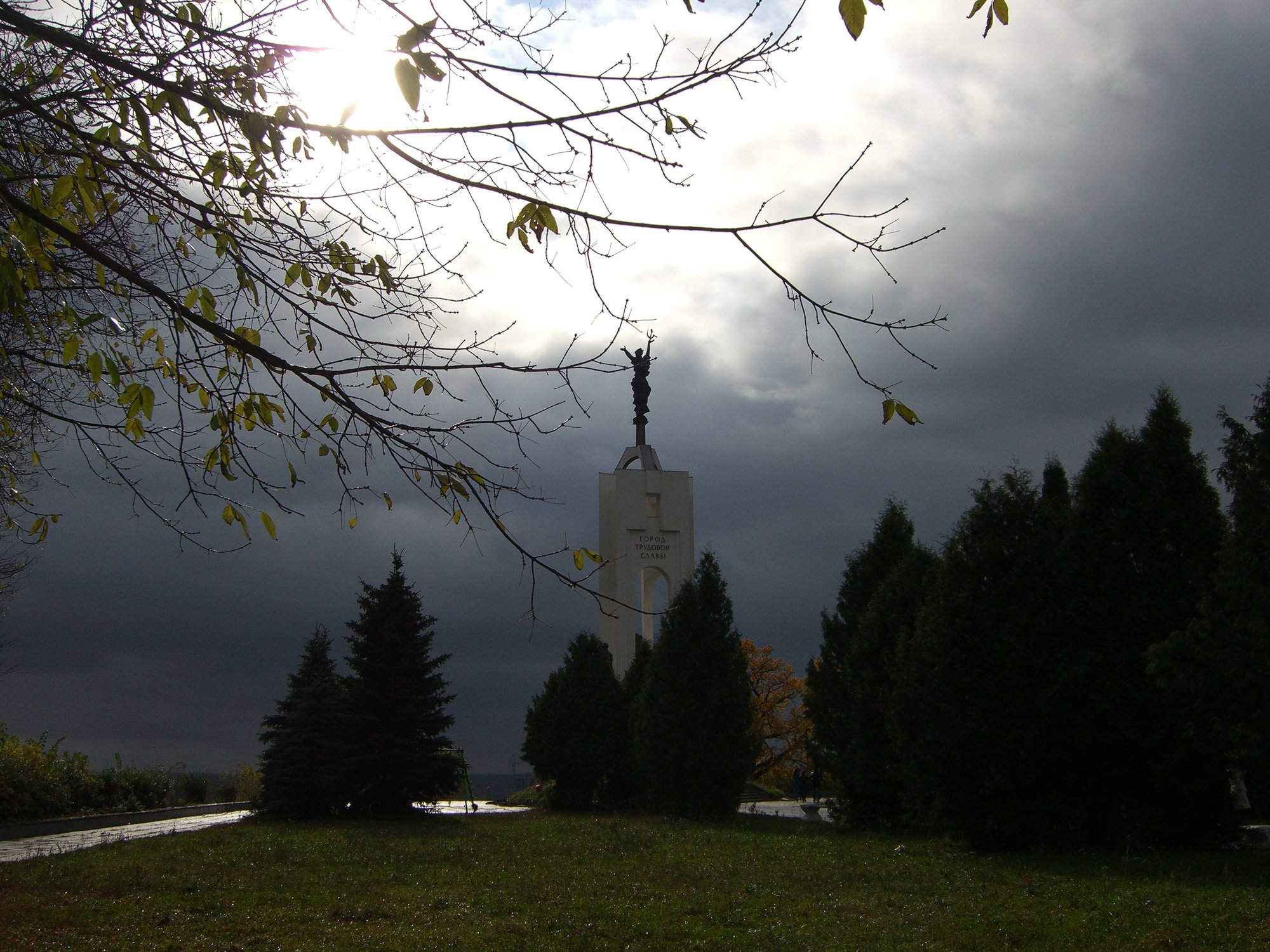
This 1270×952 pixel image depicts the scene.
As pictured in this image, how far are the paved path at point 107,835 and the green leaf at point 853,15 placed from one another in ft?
38.6

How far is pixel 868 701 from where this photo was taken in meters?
14.8

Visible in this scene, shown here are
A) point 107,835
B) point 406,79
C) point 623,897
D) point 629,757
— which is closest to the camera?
point 406,79

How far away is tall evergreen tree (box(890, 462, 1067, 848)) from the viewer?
1130cm

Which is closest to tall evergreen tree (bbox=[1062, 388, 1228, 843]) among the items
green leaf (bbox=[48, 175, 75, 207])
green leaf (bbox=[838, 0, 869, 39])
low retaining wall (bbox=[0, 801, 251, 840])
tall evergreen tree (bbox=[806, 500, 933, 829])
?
tall evergreen tree (bbox=[806, 500, 933, 829])

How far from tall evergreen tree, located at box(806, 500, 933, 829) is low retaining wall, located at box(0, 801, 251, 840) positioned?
11.7m

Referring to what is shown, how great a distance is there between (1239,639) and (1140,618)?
1782 mm

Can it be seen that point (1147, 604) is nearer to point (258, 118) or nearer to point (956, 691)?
point (956, 691)

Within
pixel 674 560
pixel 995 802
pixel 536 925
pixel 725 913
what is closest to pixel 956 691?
pixel 995 802

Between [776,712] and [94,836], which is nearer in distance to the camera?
[94,836]

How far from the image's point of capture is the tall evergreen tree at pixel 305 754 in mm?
17328

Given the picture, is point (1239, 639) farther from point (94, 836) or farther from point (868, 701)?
point (94, 836)

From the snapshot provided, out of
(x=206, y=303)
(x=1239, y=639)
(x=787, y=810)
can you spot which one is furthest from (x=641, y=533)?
(x=206, y=303)

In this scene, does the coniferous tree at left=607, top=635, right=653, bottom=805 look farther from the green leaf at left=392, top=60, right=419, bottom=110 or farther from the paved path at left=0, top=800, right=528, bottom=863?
the green leaf at left=392, top=60, right=419, bottom=110

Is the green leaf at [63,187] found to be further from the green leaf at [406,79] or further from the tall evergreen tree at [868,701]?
the tall evergreen tree at [868,701]
